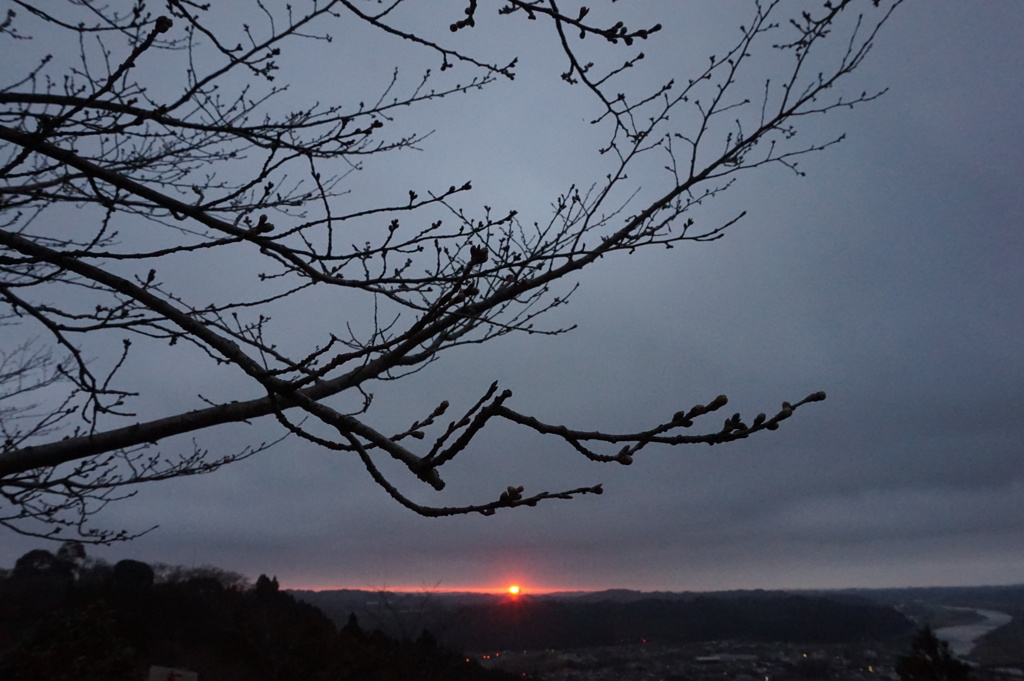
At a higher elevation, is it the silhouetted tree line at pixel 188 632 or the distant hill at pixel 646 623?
the silhouetted tree line at pixel 188 632

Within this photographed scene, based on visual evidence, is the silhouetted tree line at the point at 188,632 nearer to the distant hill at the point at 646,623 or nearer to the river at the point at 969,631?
the distant hill at the point at 646,623

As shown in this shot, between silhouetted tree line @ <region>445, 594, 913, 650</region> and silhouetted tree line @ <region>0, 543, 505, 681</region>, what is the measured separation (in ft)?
84.7

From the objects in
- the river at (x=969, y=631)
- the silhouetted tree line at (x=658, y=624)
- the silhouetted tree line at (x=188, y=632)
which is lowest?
the river at (x=969, y=631)

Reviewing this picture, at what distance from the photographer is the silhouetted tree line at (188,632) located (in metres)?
14.1

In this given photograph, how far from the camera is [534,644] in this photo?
53312 millimetres

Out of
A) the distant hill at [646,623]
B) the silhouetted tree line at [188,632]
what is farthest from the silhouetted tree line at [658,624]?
the silhouetted tree line at [188,632]

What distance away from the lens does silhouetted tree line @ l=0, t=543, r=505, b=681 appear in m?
14.1

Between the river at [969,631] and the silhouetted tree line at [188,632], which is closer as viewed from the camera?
the silhouetted tree line at [188,632]

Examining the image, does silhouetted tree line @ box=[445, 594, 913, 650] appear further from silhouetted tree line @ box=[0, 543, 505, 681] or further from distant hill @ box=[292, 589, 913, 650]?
silhouetted tree line @ box=[0, 543, 505, 681]

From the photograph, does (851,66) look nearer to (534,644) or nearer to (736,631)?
(534,644)

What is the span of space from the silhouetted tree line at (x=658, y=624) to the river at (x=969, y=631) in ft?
17.8

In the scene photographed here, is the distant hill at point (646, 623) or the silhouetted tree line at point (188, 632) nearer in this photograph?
the silhouetted tree line at point (188, 632)

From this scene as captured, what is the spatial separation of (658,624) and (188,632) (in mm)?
52594

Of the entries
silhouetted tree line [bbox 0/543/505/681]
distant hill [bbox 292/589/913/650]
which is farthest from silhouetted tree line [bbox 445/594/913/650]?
silhouetted tree line [bbox 0/543/505/681]
